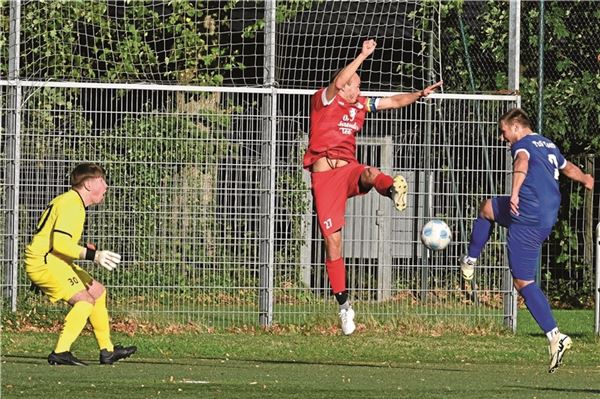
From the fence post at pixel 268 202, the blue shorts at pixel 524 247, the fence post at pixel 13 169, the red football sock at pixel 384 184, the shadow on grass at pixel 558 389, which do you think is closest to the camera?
the shadow on grass at pixel 558 389

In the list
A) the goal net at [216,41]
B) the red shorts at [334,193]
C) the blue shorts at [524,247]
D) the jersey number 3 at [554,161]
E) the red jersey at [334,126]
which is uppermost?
the goal net at [216,41]

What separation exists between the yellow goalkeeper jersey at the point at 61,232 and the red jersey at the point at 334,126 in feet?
7.81

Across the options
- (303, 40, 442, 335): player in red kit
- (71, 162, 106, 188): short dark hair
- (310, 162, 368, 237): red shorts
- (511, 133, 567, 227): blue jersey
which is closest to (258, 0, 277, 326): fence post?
(303, 40, 442, 335): player in red kit

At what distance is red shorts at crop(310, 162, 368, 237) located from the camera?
1338 centimetres

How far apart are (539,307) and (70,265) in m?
4.06

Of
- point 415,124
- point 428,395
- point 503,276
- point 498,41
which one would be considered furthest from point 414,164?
point 428,395

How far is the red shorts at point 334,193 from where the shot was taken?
1338cm

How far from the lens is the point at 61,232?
12133mm

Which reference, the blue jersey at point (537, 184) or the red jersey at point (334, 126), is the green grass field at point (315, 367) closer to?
the blue jersey at point (537, 184)

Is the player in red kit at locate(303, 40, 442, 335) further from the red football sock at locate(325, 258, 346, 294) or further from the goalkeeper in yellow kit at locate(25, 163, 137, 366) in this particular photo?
the goalkeeper in yellow kit at locate(25, 163, 137, 366)

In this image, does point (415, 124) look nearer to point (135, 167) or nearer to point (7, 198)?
point (135, 167)

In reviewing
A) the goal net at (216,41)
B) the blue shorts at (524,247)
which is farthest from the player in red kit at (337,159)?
the goal net at (216,41)

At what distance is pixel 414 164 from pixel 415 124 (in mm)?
473

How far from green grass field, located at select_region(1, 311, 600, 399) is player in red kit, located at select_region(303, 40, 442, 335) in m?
0.98
